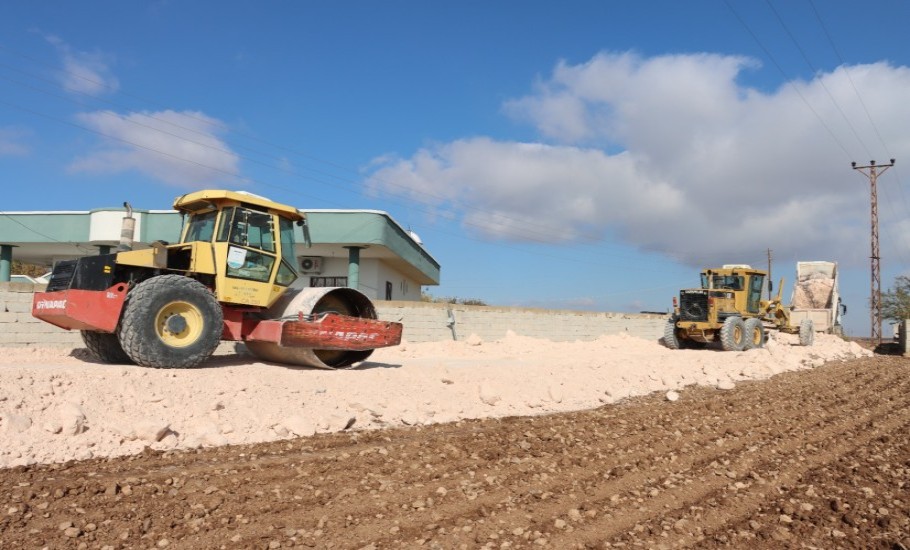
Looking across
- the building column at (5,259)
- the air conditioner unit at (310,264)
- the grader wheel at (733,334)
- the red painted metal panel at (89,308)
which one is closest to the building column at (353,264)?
the air conditioner unit at (310,264)

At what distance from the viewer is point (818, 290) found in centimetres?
3050

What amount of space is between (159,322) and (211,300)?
2.31 feet

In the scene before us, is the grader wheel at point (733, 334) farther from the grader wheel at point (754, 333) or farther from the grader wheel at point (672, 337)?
the grader wheel at point (672, 337)

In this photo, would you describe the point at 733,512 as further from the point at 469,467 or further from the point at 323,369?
the point at 323,369

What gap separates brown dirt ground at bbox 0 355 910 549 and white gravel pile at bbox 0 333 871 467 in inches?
15.4

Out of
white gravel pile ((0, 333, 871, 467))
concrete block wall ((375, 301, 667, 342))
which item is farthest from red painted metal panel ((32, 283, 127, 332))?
concrete block wall ((375, 301, 667, 342))

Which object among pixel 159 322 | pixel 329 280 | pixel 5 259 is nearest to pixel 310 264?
pixel 329 280

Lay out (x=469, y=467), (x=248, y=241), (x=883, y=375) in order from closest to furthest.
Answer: (x=469, y=467) → (x=248, y=241) → (x=883, y=375)

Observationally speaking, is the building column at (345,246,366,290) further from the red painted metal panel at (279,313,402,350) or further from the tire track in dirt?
the tire track in dirt

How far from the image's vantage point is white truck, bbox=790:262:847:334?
98.6 ft

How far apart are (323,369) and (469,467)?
4632mm

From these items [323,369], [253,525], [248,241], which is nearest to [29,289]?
[248,241]

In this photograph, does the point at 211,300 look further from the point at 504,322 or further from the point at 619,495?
the point at 504,322

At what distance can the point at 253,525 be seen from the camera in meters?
3.96
